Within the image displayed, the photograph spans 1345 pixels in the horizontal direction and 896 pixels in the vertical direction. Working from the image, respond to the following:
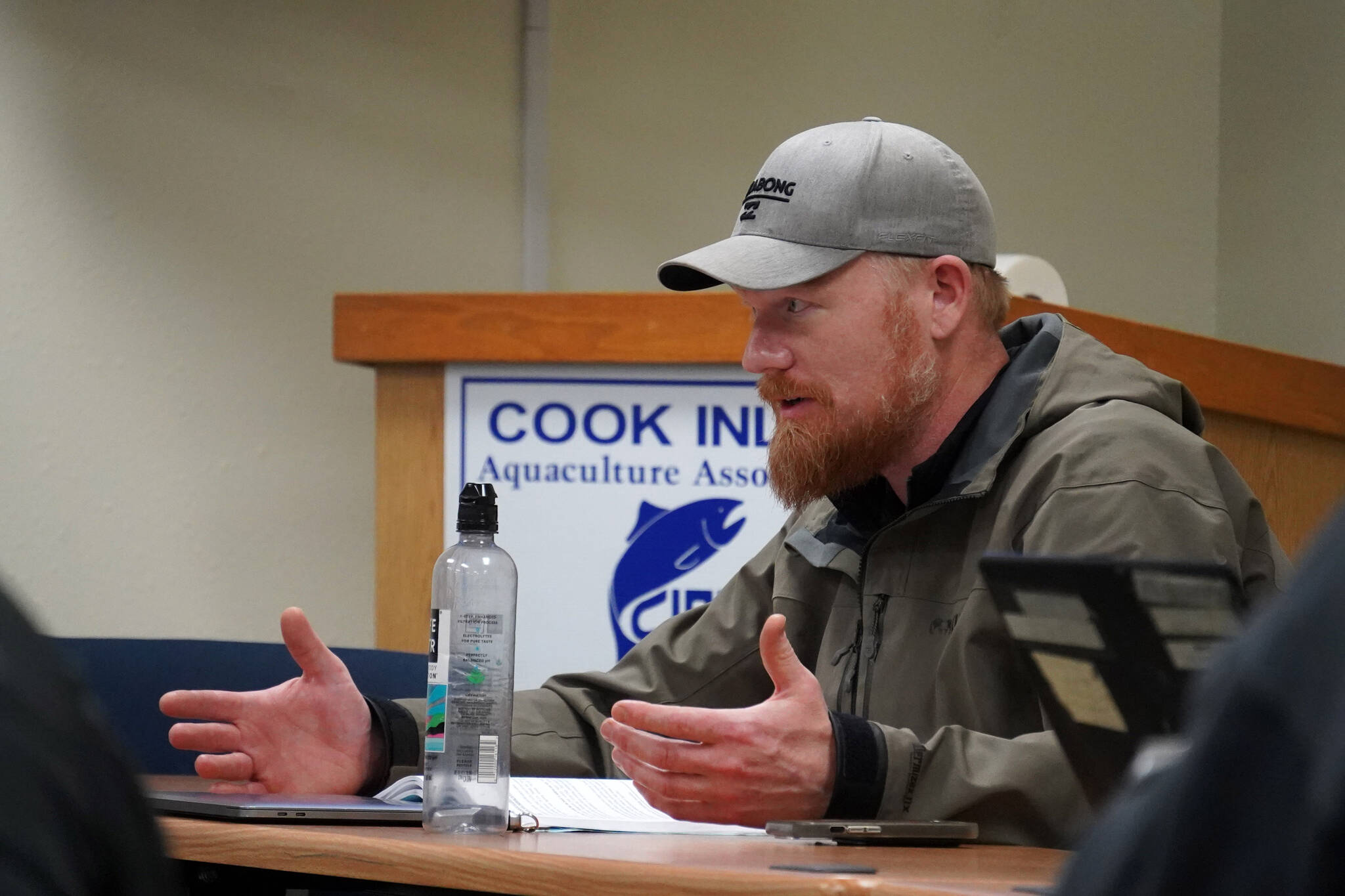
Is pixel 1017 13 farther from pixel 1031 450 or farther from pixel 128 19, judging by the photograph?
pixel 1031 450

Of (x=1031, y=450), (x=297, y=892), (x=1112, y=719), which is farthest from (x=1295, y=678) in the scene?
(x=1031, y=450)

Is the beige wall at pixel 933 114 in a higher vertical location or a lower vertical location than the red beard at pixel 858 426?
higher

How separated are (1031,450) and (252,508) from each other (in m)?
2.44

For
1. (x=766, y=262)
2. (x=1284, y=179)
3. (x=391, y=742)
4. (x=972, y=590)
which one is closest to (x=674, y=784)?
(x=391, y=742)

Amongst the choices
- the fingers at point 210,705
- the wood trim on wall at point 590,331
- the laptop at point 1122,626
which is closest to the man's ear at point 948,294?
the wood trim on wall at point 590,331

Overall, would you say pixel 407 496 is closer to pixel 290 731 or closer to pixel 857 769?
pixel 290 731

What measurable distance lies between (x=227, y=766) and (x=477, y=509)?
40cm

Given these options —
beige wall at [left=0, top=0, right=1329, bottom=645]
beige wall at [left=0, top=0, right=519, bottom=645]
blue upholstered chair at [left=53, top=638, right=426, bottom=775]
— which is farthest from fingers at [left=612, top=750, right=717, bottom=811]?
beige wall at [left=0, top=0, right=519, bottom=645]

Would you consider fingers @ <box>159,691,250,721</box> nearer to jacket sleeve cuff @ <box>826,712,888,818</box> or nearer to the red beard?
jacket sleeve cuff @ <box>826,712,888,818</box>

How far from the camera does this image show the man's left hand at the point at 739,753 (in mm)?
1188

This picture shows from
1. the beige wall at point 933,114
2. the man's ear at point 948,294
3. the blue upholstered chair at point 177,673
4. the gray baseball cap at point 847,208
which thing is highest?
the beige wall at point 933,114

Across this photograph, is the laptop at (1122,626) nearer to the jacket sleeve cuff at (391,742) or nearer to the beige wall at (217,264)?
the jacket sleeve cuff at (391,742)

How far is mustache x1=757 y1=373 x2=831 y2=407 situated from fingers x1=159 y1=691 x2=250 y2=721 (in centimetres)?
73

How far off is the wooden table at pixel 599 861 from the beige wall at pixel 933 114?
3244 millimetres
